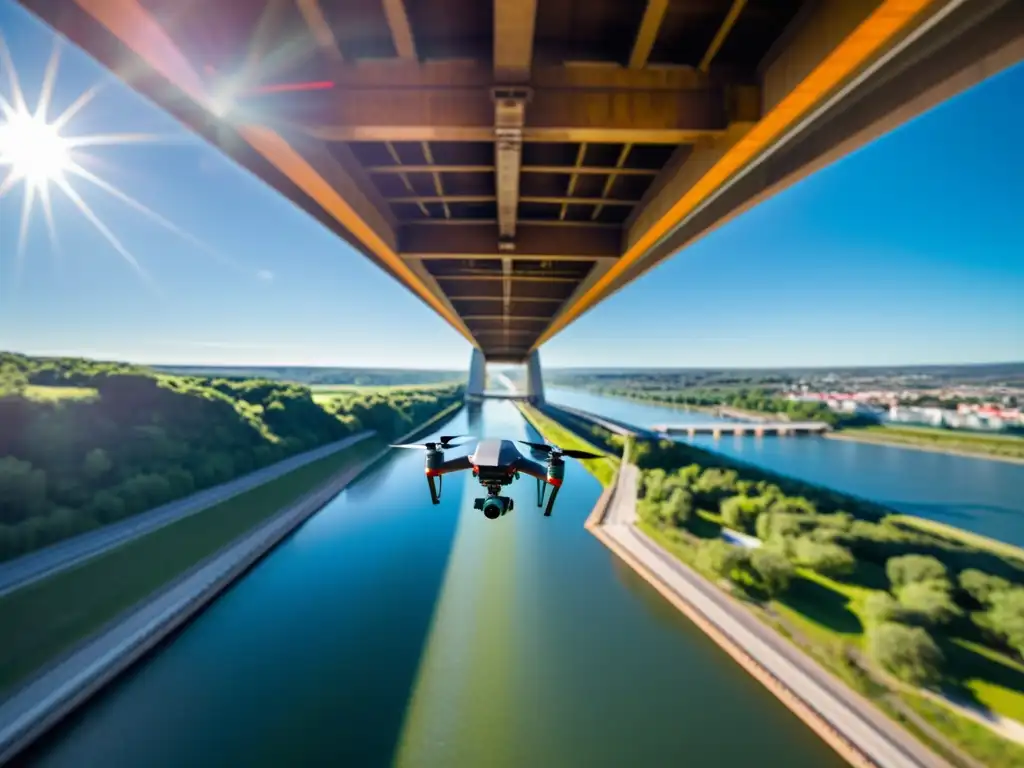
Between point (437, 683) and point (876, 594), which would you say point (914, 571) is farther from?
point (437, 683)

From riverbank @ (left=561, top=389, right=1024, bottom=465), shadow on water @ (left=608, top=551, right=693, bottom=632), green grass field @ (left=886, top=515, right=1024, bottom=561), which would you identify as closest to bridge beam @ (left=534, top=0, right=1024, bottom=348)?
shadow on water @ (left=608, top=551, right=693, bottom=632)

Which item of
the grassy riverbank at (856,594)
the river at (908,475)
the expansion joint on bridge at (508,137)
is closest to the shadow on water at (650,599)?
the grassy riverbank at (856,594)

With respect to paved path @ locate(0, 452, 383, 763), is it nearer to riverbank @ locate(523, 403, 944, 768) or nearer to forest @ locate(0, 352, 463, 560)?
forest @ locate(0, 352, 463, 560)

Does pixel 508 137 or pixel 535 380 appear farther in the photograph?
pixel 535 380

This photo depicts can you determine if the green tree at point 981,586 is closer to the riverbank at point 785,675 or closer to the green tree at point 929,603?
the green tree at point 929,603

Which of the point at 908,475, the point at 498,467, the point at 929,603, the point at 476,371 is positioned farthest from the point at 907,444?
the point at 498,467
